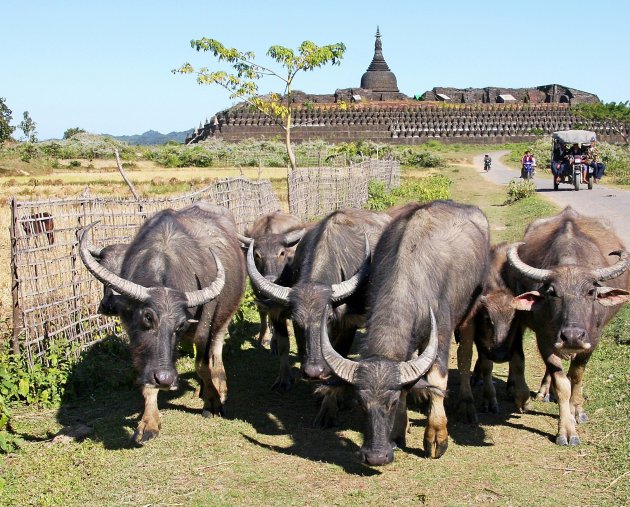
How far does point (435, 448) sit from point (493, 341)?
3.94ft

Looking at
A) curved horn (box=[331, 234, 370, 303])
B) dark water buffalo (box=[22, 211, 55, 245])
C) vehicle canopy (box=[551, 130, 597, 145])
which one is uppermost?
vehicle canopy (box=[551, 130, 597, 145])

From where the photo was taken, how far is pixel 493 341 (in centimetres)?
638

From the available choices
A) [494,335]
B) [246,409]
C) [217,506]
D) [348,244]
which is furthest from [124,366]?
[494,335]

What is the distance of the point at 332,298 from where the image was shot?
19.6ft

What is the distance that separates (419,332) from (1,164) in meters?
33.1

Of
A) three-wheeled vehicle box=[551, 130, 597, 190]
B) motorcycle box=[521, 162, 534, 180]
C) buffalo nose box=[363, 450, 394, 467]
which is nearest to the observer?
buffalo nose box=[363, 450, 394, 467]

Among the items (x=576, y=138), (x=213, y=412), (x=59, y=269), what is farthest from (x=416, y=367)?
(x=576, y=138)

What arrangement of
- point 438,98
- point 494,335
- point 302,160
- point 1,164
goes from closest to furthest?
1. point 494,335
2. point 1,164
3. point 302,160
4. point 438,98

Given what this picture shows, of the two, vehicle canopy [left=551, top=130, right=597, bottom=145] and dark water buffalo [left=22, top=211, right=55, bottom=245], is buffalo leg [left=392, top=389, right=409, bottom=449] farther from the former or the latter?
vehicle canopy [left=551, top=130, right=597, bottom=145]

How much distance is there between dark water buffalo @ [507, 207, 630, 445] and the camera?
5.55 m

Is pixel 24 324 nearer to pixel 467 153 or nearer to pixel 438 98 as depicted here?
pixel 467 153

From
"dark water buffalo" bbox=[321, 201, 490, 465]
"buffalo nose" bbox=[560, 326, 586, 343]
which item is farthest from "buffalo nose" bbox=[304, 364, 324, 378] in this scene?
"buffalo nose" bbox=[560, 326, 586, 343]

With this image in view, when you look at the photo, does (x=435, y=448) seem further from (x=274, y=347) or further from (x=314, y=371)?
(x=274, y=347)

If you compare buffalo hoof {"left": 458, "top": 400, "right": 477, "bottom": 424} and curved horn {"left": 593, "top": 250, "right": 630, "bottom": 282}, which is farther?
buffalo hoof {"left": 458, "top": 400, "right": 477, "bottom": 424}
